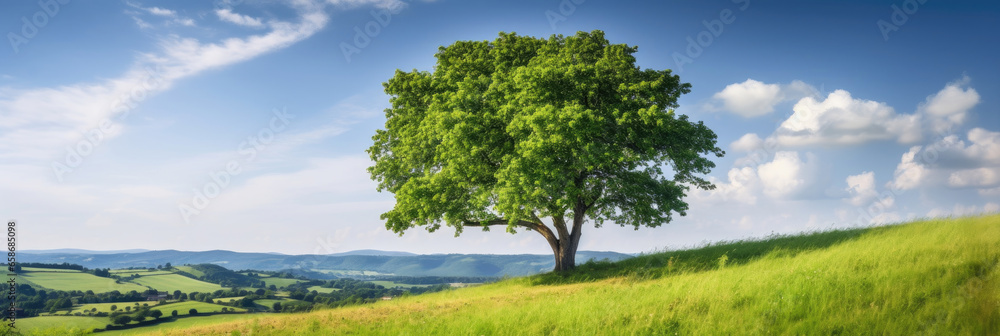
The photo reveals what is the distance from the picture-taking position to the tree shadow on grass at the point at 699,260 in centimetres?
2175

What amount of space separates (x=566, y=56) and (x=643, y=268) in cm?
1099

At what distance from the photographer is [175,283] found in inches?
2589

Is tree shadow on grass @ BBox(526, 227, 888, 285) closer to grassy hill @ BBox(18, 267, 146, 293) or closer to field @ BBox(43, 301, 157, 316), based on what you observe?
field @ BBox(43, 301, 157, 316)

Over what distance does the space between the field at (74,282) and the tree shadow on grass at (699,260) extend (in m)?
53.7

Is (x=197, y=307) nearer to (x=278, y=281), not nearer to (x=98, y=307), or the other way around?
(x=98, y=307)

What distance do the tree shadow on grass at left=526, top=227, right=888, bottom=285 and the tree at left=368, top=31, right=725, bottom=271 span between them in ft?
6.90

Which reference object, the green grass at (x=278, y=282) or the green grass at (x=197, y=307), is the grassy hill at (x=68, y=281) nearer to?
the green grass at (x=278, y=282)

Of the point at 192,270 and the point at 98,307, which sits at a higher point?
the point at 192,270

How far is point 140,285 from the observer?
62.0 meters

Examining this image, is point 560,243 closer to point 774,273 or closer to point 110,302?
point 774,273

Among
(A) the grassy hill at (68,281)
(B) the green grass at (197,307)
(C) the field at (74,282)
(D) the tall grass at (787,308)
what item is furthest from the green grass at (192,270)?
(D) the tall grass at (787,308)

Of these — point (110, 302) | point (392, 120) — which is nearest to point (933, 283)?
point (392, 120)

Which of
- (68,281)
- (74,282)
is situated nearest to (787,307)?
(74,282)

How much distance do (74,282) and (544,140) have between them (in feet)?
216
